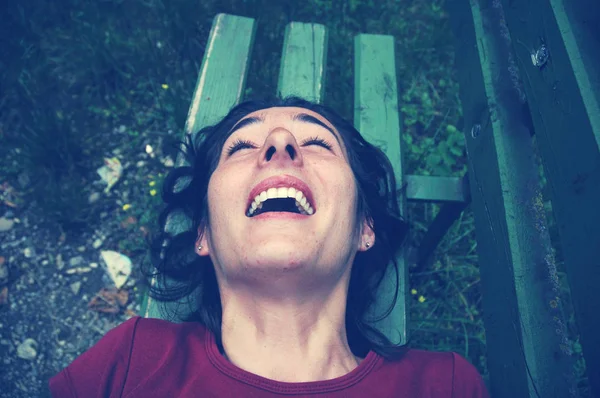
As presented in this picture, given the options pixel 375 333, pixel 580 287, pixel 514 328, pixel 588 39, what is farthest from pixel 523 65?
pixel 375 333

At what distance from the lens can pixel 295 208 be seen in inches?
73.9

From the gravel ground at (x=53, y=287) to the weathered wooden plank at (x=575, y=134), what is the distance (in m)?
2.18

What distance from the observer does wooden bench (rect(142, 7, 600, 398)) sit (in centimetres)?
123

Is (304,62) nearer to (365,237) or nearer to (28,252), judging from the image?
(365,237)

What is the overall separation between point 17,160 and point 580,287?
303 cm

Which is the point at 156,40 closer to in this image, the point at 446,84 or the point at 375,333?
the point at 446,84

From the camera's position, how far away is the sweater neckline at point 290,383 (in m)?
1.43

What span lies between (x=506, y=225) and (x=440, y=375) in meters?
0.64

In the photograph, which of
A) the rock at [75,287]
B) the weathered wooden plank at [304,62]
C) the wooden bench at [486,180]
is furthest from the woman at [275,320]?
the rock at [75,287]

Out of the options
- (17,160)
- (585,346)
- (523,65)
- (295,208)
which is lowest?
(585,346)

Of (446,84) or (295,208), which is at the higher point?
(446,84)

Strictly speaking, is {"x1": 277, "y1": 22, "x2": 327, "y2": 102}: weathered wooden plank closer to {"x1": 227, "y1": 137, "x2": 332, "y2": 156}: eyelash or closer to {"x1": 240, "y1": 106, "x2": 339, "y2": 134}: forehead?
{"x1": 240, "y1": 106, "x2": 339, "y2": 134}: forehead

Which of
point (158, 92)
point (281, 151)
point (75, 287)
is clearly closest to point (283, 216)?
point (281, 151)

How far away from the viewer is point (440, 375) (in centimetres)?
157
